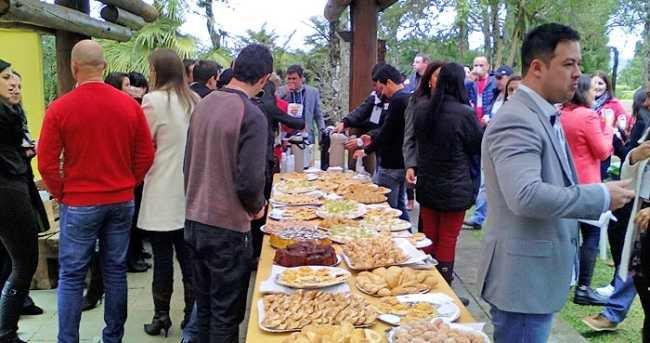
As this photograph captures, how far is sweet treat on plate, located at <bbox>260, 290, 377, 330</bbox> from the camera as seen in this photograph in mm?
1894

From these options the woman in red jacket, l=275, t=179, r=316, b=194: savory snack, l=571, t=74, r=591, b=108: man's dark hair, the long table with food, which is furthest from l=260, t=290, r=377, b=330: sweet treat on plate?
l=571, t=74, r=591, b=108: man's dark hair

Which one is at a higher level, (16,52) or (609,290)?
(16,52)

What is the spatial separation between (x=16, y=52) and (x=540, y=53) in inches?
248

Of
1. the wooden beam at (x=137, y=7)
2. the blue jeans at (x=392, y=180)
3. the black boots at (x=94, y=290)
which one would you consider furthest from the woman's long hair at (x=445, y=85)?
the wooden beam at (x=137, y=7)

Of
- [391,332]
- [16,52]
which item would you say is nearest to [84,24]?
[16,52]

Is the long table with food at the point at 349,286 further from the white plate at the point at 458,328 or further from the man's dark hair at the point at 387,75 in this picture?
the man's dark hair at the point at 387,75

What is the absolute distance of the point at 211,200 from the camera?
99.5 inches

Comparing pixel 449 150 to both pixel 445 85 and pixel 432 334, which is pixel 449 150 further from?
pixel 432 334

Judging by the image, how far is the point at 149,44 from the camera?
1148 centimetres

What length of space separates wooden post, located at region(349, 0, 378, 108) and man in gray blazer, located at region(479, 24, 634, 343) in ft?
14.9

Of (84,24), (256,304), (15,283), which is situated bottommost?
(15,283)

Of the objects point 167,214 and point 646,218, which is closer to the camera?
point 646,218

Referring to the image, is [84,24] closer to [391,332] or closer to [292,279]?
[292,279]

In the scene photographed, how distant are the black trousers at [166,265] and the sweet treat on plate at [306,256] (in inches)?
42.6
